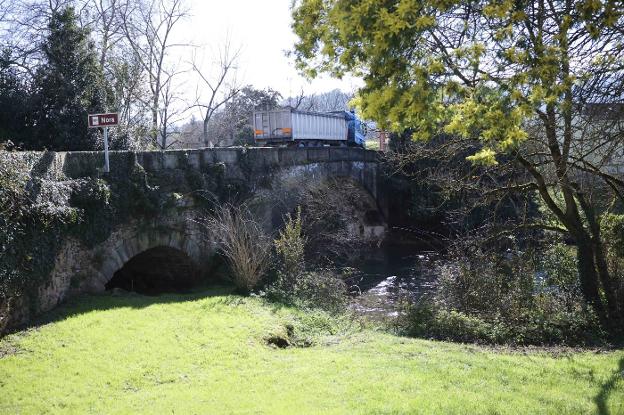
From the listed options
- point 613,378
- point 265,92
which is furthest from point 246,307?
point 265,92

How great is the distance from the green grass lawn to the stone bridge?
2.82ft

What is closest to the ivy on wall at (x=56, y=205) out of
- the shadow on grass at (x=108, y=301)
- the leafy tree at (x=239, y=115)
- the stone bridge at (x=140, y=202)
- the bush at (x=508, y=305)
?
the stone bridge at (x=140, y=202)

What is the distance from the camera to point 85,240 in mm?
10492

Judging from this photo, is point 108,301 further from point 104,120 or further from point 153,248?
point 104,120

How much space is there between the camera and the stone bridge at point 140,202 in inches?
380

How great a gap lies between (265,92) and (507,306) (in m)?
31.6

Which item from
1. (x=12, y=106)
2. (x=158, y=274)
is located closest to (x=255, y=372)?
(x=158, y=274)

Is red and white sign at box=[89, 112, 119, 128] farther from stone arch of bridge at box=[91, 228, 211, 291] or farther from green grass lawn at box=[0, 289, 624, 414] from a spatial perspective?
green grass lawn at box=[0, 289, 624, 414]

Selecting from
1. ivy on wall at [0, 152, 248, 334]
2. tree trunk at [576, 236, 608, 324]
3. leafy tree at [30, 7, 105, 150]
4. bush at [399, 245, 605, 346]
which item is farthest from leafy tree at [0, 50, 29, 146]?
tree trunk at [576, 236, 608, 324]

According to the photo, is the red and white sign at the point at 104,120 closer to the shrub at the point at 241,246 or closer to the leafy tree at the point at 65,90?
the shrub at the point at 241,246

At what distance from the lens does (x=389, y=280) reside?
17547 mm

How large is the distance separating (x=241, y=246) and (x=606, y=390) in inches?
328

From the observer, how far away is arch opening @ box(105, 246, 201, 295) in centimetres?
1343

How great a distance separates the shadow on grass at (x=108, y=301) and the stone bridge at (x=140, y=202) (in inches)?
7.8
